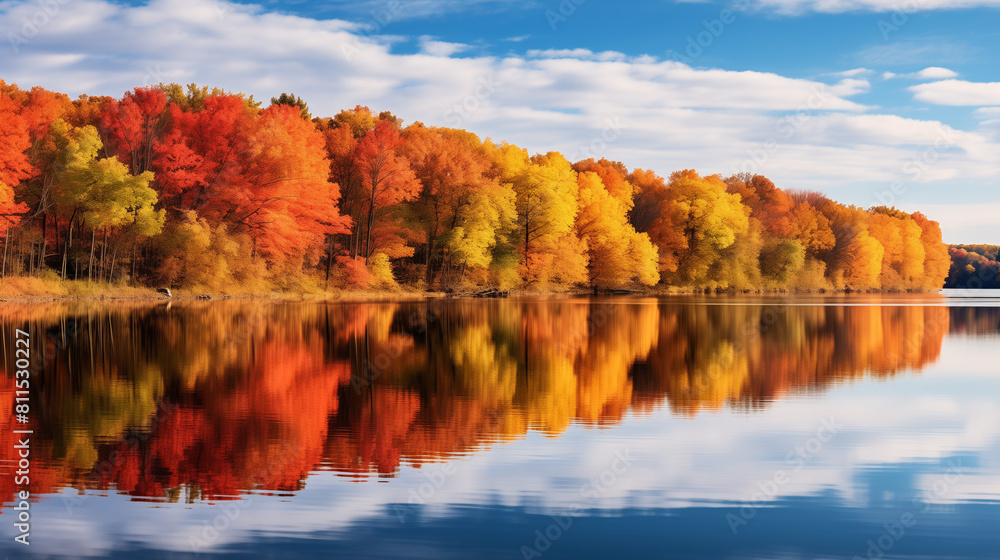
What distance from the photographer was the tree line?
50781mm

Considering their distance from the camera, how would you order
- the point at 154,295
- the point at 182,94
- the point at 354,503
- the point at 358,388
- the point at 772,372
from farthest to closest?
the point at 182,94 → the point at 154,295 → the point at 772,372 → the point at 358,388 → the point at 354,503

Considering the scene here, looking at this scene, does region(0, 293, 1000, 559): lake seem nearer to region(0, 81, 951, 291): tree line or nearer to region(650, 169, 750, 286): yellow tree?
region(0, 81, 951, 291): tree line

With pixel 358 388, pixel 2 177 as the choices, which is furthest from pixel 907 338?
pixel 2 177

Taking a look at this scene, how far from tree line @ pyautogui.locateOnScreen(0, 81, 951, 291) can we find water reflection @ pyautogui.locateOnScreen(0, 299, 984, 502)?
17.3 metres

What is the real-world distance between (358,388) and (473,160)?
5543 centimetres

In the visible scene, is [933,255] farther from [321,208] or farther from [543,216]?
[321,208]

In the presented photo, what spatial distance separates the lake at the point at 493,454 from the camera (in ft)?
25.5

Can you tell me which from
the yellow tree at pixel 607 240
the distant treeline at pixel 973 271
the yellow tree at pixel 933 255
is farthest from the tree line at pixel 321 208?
the distant treeline at pixel 973 271

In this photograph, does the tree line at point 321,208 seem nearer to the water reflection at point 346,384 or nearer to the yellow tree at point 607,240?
the yellow tree at point 607,240

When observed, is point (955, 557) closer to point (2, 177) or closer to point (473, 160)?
point (2, 177)

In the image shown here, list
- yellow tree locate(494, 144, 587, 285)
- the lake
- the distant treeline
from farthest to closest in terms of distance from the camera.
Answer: the distant treeline
yellow tree locate(494, 144, 587, 285)
the lake

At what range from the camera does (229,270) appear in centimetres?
5553

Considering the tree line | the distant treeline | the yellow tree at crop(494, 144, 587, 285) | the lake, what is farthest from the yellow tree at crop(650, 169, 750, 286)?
the distant treeline

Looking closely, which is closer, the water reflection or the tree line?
the water reflection
